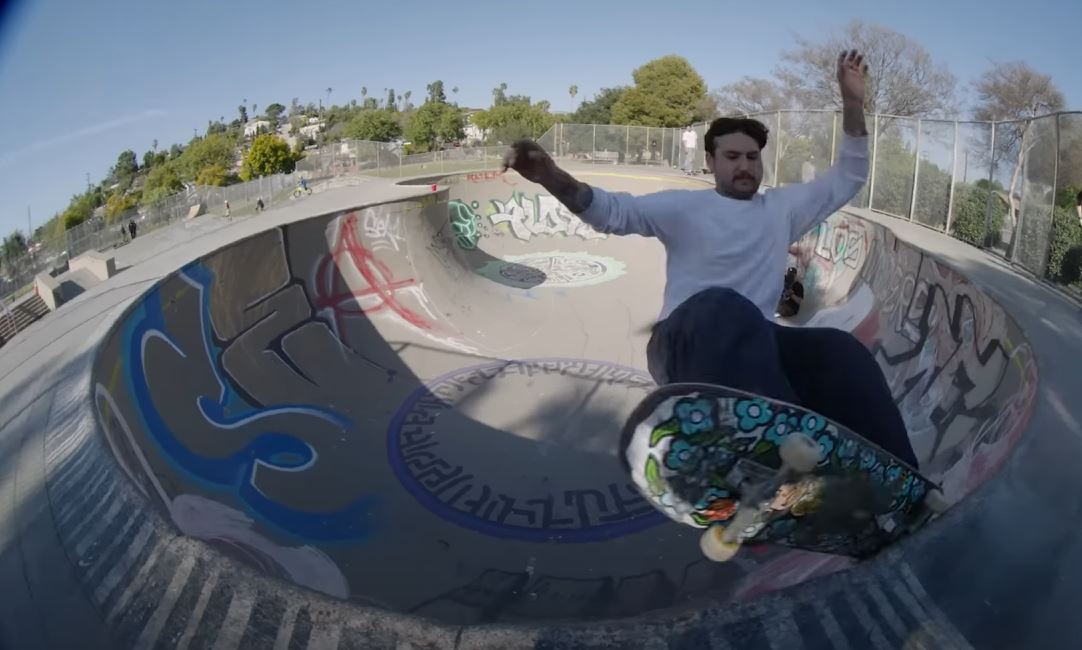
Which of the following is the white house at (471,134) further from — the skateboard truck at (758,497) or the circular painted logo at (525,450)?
the skateboard truck at (758,497)

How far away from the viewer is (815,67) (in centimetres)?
3691

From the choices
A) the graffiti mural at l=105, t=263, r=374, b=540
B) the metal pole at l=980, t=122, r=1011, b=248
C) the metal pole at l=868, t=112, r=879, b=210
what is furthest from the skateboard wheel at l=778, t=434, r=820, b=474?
the metal pole at l=868, t=112, r=879, b=210

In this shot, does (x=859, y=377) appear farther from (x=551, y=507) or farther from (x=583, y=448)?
(x=583, y=448)

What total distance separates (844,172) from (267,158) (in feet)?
191

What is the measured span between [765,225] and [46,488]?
347 cm

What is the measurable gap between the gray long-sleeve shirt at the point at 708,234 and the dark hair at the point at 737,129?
0.27 m

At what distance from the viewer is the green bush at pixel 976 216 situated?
936 cm

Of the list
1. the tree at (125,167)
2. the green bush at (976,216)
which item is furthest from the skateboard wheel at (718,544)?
the tree at (125,167)

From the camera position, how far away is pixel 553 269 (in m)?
14.0

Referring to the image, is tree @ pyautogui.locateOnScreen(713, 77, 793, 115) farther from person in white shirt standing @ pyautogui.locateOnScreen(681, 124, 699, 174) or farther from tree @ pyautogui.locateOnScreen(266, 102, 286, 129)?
tree @ pyautogui.locateOnScreen(266, 102, 286, 129)

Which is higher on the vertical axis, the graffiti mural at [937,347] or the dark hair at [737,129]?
the dark hair at [737,129]

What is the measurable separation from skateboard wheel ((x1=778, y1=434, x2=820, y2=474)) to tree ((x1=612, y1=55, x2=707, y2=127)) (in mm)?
52568

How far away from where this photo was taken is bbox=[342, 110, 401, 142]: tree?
79.4 metres

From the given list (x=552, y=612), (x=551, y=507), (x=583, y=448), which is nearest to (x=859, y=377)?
(x=552, y=612)
